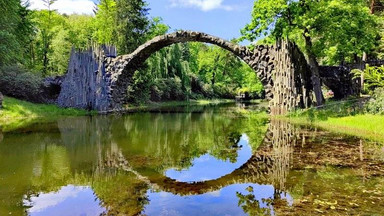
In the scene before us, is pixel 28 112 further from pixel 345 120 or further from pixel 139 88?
pixel 345 120

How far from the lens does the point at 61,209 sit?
4871 mm

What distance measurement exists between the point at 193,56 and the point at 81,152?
159ft

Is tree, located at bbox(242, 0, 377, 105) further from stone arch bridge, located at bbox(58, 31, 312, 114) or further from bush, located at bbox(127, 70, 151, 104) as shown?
bush, located at bbox(127, 70, 151, 104)

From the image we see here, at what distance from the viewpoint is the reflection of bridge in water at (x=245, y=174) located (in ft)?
19.6

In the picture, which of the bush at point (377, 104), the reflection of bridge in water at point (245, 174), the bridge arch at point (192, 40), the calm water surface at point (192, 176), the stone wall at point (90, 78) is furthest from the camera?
the stone wall at point (90, 78)

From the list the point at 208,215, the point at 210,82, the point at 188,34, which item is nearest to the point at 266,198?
the point at 208,215

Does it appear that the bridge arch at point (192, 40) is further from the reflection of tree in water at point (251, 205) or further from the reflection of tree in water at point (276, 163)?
the reflection of tree in water at point (251, 205)

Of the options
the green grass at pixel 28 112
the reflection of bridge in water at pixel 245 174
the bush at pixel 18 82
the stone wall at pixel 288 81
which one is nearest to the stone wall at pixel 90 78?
the green grass at pixel 28 112

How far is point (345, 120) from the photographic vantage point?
13.9 m

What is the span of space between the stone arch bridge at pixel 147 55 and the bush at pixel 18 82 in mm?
2282

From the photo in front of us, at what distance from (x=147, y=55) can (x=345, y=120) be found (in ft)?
50.1

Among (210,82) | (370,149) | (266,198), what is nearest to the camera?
(266,198)

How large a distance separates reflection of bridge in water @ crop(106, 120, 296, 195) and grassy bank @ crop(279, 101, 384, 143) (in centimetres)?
408

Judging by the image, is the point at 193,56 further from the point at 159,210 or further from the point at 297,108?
the point at 159,210
